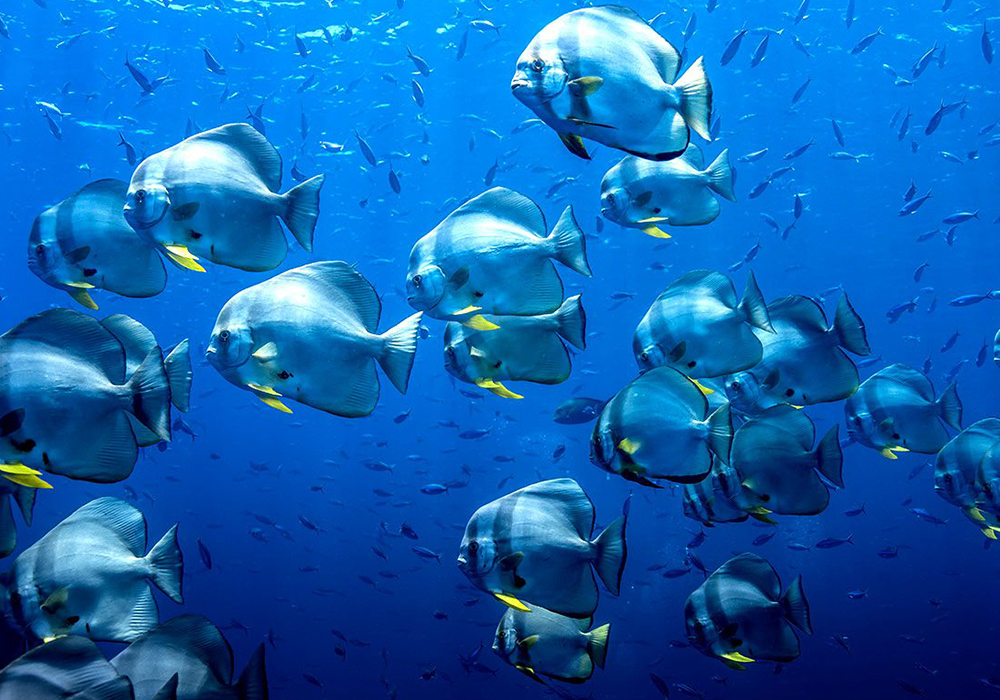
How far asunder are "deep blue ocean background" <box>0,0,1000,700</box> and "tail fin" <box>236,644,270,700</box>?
42.9ft

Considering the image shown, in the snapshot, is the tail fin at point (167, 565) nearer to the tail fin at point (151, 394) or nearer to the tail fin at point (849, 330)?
the tail fin at point (151, 394)

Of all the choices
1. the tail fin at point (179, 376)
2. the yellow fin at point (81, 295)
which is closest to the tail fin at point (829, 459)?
the tail fin at point (179, 376)

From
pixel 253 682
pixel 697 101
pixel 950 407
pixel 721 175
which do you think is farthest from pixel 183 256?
pixel 950 407

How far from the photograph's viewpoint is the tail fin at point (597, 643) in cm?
359

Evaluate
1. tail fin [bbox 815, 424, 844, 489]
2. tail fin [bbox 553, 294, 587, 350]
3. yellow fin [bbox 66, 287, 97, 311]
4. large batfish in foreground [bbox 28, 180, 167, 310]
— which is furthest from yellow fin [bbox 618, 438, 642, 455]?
yellow fin [bbox 66, 287, 97, 311]

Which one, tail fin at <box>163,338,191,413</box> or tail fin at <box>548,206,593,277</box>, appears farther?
tail fin at <box>548,206,593,277</box>

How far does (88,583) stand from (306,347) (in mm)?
1431

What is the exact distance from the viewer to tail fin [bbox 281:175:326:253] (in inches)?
118

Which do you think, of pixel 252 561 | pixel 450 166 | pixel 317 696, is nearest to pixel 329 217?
pixel 450 166

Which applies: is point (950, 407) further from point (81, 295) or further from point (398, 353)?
point (81, 295)

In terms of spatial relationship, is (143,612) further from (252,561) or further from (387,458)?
(387,458)

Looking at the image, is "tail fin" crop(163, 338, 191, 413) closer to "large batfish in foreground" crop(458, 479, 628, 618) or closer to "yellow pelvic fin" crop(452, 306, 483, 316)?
"yellow pelvic fin" crop(452, 306, 483, 316)

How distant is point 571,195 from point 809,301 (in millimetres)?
26373

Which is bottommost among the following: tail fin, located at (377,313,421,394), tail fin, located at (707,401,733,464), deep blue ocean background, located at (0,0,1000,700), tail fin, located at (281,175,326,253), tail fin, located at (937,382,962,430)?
deep blue ocean background, located at (0,0,1000,700)
